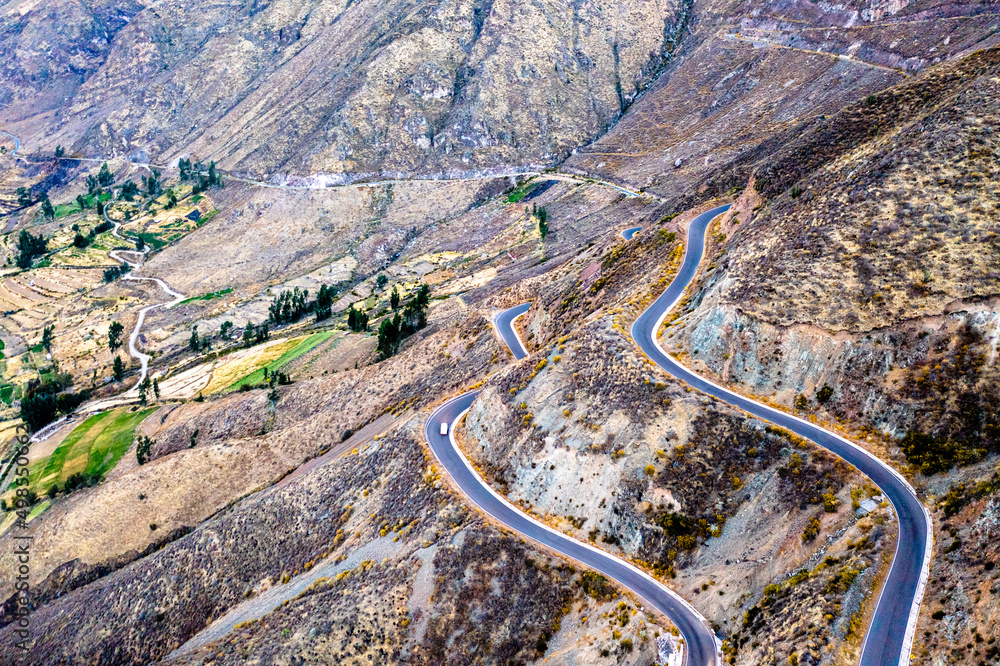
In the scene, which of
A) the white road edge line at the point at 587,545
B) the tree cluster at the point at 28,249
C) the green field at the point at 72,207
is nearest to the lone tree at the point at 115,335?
the tree cluster at the point at 28,249

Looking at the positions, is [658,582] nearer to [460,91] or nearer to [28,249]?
[460,91]

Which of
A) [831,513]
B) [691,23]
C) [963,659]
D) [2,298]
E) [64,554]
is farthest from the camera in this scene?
[691,23]

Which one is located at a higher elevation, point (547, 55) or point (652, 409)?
point (547, 55)

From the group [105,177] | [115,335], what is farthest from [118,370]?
[105,177]

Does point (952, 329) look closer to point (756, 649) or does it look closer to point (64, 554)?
point (756, 649)

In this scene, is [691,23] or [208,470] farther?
[691,23]

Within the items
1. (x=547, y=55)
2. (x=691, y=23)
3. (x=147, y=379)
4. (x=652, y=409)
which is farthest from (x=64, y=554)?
(x=691, y=23)
